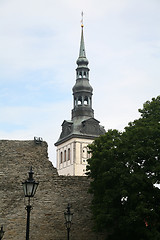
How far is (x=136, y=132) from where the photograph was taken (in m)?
21.8

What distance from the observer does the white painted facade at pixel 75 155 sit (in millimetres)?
91000

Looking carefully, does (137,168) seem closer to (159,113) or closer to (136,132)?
(136,132)

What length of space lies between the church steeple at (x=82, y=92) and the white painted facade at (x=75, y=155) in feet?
17.1

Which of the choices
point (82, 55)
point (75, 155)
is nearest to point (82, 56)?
point (82, 55)

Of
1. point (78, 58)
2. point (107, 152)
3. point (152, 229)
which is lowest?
point (152, 229)

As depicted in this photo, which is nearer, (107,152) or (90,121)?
(107,152)

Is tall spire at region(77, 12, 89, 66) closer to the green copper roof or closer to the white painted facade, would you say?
the green copper roof

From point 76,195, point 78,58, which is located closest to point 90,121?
point 78,58

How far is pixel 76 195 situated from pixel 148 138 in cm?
549

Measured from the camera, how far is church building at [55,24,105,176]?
86.9 m

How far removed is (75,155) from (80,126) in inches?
246

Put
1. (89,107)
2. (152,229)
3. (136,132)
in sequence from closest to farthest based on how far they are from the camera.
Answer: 1. (152,229)
2. (136,132)
3. (89,107)

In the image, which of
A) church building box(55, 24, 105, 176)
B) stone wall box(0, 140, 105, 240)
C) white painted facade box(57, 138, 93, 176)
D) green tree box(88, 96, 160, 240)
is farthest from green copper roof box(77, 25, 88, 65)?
green tree box(88, 96, 160, 240)

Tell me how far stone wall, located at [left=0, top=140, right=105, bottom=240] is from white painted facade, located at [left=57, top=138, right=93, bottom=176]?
2531 inches
